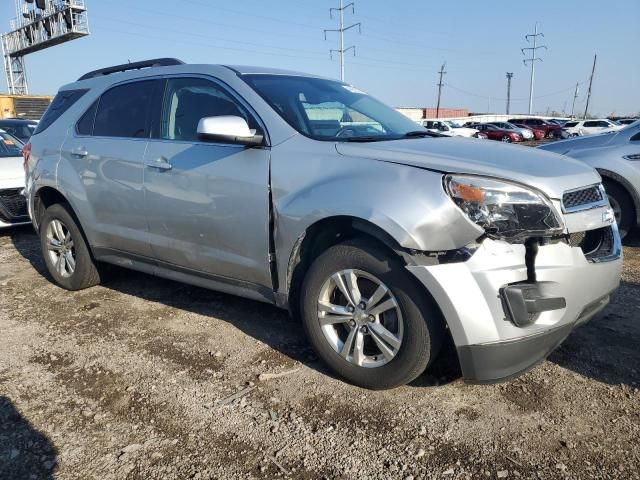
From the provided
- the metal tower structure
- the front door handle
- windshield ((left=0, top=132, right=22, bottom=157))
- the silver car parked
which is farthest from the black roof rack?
the metal tower structure

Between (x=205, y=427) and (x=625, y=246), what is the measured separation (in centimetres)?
503

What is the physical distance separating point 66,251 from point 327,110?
282 centimetres

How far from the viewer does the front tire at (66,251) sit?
14.6 feet

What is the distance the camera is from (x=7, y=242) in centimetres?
689

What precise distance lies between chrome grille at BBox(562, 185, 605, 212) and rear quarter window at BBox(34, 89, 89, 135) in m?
3.89

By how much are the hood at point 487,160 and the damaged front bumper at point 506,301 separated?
1.00 ft

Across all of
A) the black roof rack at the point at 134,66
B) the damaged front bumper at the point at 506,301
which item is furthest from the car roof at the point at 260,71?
the damaged front bumper at the point at 506,301

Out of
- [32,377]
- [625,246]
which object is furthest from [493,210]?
[625,246]

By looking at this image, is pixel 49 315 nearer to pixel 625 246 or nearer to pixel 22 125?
pixel 625 246

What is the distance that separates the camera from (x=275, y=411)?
2.65 m

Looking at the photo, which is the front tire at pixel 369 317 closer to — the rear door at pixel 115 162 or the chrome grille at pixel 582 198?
the chrome grille at pixel 582 198

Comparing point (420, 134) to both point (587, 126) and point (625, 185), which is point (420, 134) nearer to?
point (625, 185)

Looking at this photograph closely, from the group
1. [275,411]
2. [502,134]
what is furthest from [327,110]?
[502,134]

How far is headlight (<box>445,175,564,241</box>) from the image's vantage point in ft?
7.71
